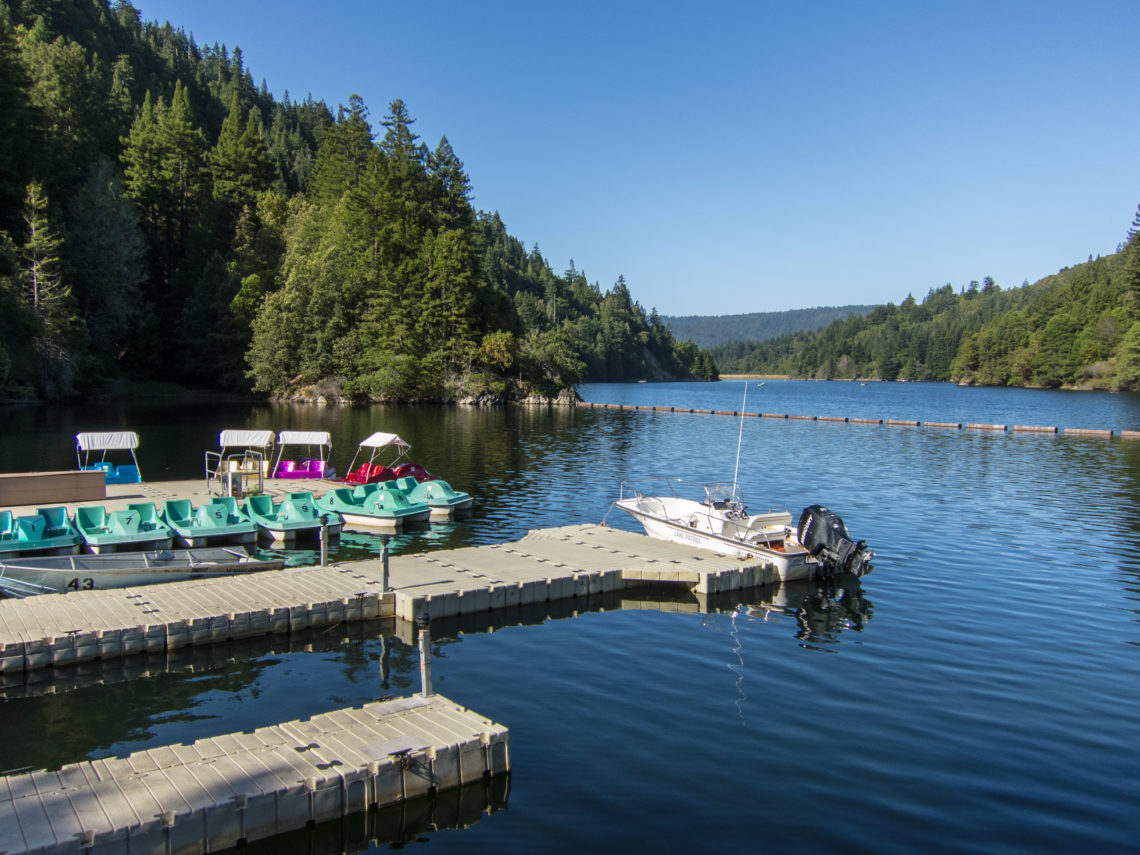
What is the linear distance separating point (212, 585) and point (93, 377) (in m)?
64.6

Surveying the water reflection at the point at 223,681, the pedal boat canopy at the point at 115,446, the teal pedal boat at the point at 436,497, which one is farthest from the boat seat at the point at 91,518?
the pedal boat canopy at the point at 115,446

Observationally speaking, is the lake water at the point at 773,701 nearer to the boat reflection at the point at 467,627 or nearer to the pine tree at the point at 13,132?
the boat reflection at the point at 467,627

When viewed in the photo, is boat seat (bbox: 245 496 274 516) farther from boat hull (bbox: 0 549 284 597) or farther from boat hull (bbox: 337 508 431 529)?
A: boat hull (bbox: 0 549 284 597)

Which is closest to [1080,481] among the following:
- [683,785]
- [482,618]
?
[482,618]

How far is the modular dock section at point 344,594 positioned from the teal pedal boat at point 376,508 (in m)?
4.51

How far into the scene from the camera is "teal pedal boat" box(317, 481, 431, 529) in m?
25.1

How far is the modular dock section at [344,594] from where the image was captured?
45.4ft

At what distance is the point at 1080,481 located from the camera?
1548 inches

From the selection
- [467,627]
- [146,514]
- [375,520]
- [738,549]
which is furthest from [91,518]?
[738,549]

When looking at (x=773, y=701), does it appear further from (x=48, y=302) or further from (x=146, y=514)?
(x=48, y=302)

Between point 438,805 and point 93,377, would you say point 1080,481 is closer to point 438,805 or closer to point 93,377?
point 438,805

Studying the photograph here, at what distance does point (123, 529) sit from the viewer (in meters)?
20.5

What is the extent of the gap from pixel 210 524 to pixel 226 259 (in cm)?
7925

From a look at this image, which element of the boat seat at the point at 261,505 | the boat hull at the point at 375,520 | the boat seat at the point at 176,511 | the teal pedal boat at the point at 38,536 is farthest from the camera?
the boat hull at the point at 375,520
